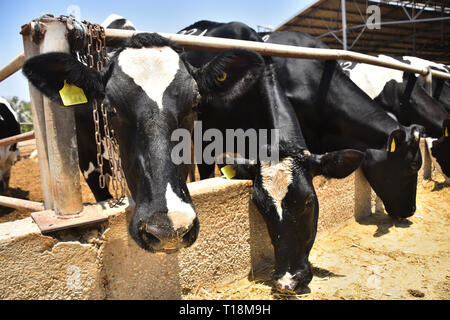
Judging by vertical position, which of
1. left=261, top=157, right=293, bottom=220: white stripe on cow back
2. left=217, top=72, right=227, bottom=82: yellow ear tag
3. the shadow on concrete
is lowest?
the shadow on concrete

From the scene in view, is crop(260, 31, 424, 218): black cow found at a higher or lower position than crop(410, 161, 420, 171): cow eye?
higher

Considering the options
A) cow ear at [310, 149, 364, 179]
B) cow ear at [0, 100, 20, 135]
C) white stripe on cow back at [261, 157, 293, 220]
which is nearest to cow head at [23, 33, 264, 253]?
white stripe on cow back at [261, 157, 293, 220]

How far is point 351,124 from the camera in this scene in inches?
149

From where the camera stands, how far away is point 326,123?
389 centimetres

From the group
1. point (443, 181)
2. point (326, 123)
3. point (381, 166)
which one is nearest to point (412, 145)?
point (381, 166)

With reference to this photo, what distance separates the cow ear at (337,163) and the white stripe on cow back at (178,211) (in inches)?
59.6

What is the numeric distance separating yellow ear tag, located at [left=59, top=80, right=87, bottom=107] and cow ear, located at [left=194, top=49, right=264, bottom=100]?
2.37 ft

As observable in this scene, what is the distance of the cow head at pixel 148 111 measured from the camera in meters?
1.50

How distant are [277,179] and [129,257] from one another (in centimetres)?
125

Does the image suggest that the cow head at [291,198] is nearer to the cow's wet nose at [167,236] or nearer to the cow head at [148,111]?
the cow head at [148,111]

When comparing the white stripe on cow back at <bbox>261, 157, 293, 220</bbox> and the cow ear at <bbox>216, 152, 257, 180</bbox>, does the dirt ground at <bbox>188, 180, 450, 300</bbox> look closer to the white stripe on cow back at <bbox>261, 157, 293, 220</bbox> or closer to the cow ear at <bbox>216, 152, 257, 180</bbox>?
the white stripe on cow back at <bbox>261, 157, 293, 220</bbox>

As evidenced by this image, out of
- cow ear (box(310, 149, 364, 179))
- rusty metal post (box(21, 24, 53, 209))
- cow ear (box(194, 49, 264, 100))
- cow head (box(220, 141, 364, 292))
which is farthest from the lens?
cow ear (box(310, 149, 364, 179))

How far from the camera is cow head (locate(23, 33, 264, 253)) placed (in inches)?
59.2

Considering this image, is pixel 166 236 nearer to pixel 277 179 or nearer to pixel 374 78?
pixel 277 179
